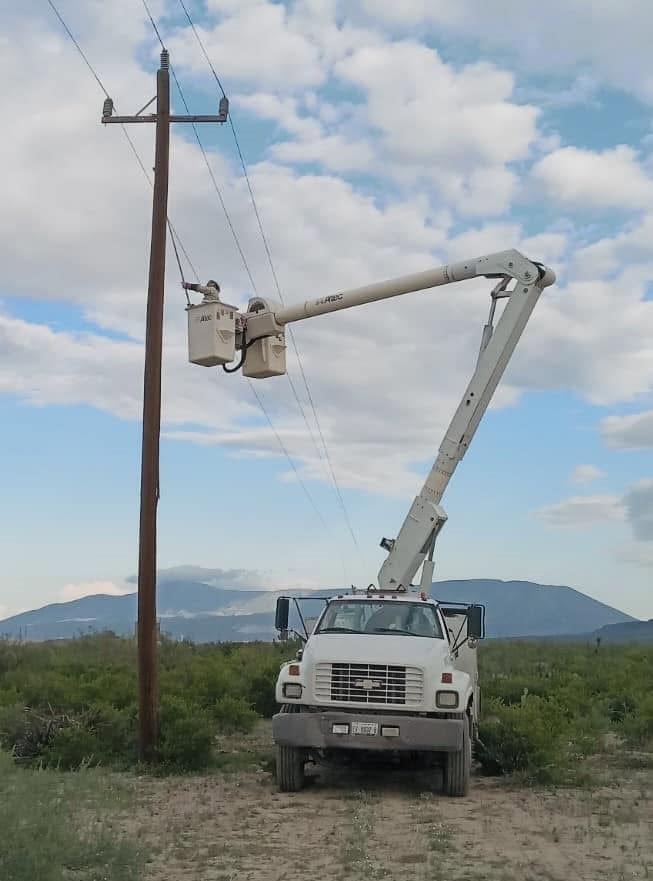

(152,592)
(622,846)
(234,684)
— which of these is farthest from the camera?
(234,684)

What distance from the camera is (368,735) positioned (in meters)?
11.9

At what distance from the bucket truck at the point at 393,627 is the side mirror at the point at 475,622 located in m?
0.01

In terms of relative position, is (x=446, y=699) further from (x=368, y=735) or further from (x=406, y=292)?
(x=406, y=292)

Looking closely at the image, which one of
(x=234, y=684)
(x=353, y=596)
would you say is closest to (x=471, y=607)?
(x=353, y=596)

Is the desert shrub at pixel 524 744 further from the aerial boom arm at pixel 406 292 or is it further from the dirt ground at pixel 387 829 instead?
the aerial boom arm at pixel 406 292

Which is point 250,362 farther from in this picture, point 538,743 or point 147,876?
point 147,876

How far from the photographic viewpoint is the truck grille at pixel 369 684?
12.1m

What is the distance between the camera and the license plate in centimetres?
1191

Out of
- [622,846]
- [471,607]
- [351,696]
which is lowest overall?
[622,846]

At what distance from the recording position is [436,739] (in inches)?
463

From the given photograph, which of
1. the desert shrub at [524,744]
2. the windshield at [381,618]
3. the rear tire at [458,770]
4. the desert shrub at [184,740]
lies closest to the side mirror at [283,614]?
the windshield at [381,618]

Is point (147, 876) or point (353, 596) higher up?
point (353, 596)

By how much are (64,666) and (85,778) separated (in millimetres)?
11615

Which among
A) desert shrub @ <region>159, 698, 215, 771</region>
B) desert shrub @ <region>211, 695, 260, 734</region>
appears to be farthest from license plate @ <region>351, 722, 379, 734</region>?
desert shrub @ <region>211, 695, 260, 734</region>
